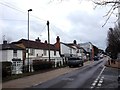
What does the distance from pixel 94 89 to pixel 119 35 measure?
117 feet

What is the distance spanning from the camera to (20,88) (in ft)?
64.1

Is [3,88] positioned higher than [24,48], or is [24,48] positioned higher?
[24,48]

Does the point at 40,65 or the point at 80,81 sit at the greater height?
the point at 40,65

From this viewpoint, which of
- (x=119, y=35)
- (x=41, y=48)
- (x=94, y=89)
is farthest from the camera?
(x=41, y=48)

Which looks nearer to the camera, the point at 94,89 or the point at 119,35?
the point at 94,89

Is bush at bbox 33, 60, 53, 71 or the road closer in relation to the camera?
the road

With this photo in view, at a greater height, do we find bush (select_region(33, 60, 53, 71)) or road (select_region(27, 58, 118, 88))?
bush (select_region(33, 60, 53, 71))

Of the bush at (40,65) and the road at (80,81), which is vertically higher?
the bush at (40,65)

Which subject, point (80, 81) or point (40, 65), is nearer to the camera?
point (80, 81)

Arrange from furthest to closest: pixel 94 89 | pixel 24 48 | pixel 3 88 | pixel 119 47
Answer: pixel 24 48, pixel 119 47, pixel 3 88, pixel 94 89

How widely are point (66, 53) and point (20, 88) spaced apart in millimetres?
87713

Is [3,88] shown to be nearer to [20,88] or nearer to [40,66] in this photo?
[20,88]

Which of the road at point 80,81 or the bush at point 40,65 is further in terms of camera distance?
the bush at point 40,65

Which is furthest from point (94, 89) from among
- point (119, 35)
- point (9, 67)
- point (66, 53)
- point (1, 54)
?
point (66, 53)
